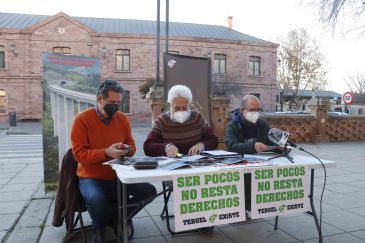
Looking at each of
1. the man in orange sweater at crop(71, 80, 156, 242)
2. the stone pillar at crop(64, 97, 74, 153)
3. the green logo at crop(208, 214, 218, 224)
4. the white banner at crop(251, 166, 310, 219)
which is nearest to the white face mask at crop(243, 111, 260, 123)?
the white banner at crop(251, 166, 310, 219)

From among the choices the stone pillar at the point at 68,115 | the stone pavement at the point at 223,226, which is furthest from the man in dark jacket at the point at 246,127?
the stone pillar at the point at 68,115

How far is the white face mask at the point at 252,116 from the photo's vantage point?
4.03 meters

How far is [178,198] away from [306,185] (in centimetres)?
134

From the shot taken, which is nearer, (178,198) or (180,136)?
(178,198)

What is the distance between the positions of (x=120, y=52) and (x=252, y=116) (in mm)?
27949

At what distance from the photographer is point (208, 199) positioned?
2.88 meters

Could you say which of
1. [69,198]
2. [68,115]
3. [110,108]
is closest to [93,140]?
[110,108]

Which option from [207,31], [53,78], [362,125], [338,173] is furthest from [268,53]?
[53,78]

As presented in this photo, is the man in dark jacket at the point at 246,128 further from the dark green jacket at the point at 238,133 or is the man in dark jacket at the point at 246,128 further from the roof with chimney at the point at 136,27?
the roof with chimney at the point at 136,27

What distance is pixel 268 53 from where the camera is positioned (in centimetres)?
3403

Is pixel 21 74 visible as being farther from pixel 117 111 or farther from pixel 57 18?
pixel 117 111

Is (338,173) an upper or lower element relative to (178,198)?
lower

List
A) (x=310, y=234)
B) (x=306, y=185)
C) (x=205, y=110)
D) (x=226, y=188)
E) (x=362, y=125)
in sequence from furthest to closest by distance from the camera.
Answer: (x=362, y=125), (x=205, y=110), (x=310, y=234), (x=306, y=185), (x=226, y=188)

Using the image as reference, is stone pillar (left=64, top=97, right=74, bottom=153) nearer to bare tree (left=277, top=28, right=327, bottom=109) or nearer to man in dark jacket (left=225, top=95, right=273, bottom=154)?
man in dark jacket (left=225, top=95, right=273, bottom=154)
